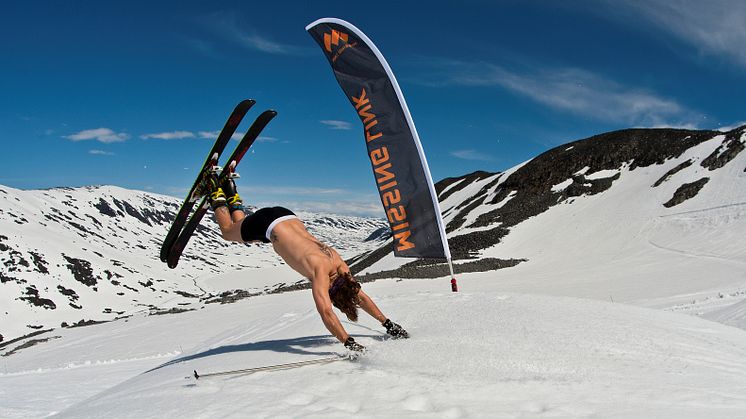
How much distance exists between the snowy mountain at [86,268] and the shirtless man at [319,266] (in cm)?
1932

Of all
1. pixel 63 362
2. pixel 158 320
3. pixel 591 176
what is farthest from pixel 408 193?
pixel 591 176

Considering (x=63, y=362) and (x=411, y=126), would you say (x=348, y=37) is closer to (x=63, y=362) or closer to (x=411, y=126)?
(x=411, y=126)

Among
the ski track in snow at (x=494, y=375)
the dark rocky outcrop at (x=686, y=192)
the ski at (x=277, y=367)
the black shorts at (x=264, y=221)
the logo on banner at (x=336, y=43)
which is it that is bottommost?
the ski track in snow at (x=494, y=375)

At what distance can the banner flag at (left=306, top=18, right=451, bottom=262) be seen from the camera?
10.5 metres

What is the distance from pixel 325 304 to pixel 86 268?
95.0 meters

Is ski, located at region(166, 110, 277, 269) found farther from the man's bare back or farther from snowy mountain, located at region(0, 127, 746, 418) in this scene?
the man's bare back

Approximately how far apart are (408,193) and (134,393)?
22.8 feet

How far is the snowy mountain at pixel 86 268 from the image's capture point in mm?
62844

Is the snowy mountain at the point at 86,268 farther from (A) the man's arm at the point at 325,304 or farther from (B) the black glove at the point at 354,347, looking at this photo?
(B) the black glove at the point at 354,347

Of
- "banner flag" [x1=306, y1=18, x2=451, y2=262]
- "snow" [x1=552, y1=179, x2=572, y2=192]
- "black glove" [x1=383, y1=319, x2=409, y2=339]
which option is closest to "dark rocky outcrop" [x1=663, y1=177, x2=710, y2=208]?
"snow" [x1=552, y1=179, x2=572, y2=192]

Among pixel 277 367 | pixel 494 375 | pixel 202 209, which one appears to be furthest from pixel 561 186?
pixel 277 367

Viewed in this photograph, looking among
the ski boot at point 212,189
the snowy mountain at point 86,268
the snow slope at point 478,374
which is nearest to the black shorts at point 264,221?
the snow slope at point 478,374

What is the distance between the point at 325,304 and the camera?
19.1 feet

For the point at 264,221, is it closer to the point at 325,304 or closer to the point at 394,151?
the point at 325,304
